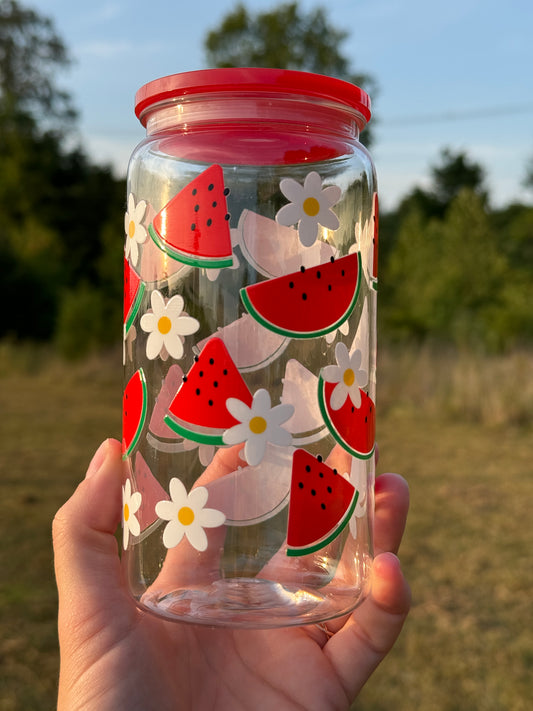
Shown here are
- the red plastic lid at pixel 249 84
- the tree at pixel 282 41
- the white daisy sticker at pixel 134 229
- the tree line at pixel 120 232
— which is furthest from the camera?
the tree at pixel 282 41

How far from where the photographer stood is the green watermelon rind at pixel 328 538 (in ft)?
4.15

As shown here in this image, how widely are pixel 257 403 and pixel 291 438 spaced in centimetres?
10

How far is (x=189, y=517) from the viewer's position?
126 centimetres

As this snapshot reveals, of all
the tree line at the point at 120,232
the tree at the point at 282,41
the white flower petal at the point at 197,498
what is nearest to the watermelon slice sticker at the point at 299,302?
the white flower petal at the point at 197,498

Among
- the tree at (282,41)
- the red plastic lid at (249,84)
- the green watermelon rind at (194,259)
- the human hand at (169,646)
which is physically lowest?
the human hand at (169,646)

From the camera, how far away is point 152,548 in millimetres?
1371

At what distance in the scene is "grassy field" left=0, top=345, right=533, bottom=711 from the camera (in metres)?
3.14

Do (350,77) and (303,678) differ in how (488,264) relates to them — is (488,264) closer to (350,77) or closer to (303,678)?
(350,77)

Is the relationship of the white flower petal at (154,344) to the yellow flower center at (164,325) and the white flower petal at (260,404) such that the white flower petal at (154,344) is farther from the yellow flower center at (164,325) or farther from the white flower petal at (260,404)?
the white flower petal at (260,404)

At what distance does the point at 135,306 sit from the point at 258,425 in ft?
1.25

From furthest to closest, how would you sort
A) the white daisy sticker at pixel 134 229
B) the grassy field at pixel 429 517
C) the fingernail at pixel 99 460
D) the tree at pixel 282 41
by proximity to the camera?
the tree at pixel 282 41 → the grassy field at pixel 429 517 → the fingernail at pixel 99 460 → the white daisy sticker at pixel 134 229

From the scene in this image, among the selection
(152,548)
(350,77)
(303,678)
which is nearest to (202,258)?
(152,548)

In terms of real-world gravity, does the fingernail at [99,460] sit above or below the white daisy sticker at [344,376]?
below

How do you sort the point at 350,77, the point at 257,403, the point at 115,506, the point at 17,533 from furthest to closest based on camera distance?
the point at 350,77 < the point at 17,533 < the point at 115,506 < the point at 257,403
